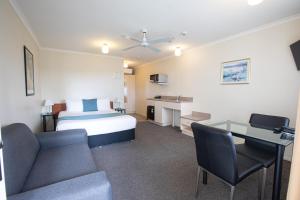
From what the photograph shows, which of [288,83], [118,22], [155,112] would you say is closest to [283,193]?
[288,83]

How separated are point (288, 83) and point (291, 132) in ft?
4.40

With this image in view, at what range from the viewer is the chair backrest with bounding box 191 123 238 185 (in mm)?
1364

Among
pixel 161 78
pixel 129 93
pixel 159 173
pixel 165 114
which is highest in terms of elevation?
pixel 161 78

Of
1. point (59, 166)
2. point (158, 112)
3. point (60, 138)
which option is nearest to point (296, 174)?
point (59, 166)

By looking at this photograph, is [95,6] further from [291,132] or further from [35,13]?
[291,132]

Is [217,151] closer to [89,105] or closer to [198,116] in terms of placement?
[198,116]

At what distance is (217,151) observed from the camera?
147 cm

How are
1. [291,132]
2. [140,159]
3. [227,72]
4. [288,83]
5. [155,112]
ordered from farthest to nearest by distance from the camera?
[155,112]
[227,72]
[140,159]
[288,83]
[291,132]

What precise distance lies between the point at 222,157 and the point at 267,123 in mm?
1142

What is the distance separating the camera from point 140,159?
2727 millimetres

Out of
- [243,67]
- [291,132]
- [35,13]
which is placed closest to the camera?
[291,132]

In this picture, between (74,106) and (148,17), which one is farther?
(74,106)

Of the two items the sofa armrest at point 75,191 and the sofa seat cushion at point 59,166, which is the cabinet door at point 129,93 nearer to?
the sofa seat cushion at point 59,166

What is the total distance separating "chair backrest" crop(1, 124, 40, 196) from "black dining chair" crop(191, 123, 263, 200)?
1.60 meters
